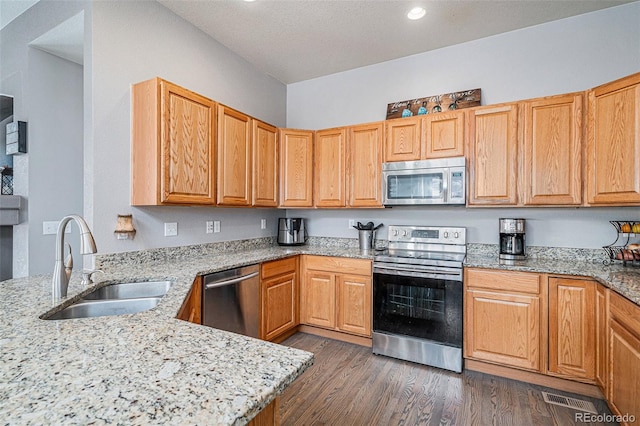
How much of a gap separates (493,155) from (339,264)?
1.70 m

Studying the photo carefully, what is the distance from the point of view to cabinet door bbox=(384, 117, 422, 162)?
297cm

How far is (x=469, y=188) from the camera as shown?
275cm

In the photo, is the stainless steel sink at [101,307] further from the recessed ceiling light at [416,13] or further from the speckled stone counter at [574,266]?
the recessed ceiling light at [416,13]

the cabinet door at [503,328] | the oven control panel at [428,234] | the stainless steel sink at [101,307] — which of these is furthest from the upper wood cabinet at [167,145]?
the cabinet door at [503,328]

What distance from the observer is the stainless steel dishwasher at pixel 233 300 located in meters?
2.22

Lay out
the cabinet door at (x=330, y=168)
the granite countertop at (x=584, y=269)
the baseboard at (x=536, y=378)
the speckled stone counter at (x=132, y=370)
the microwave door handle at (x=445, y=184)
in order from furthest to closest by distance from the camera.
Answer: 1. the cabinet door at (x=330, y=168)
2. the microwave door handle at (x=445, y=184)
3. the baseboard at (x=536, y=378)
4. the granite countertop at (x=584, y=269)
5. the speckled stone counter at (x=132, y=370)

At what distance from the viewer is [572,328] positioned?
217 centimetres

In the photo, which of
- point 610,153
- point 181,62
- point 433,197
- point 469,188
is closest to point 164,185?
point 181,62

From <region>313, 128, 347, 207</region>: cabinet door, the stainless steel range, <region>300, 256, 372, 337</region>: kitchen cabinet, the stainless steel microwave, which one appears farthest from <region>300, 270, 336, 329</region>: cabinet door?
the stainless steel microwave

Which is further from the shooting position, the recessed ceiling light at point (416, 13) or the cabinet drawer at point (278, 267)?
the cabinet drawer at point (278, 267)

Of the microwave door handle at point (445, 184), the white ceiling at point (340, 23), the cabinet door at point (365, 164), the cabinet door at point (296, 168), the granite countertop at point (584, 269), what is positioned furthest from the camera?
the cabinet door at point (296, 168)

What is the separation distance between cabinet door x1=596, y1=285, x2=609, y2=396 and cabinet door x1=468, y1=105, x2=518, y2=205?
88 cm

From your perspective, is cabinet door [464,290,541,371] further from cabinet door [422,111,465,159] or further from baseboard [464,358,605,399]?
cabinet door [422,111,465,159]

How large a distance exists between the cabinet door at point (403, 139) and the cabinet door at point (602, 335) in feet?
5.55
